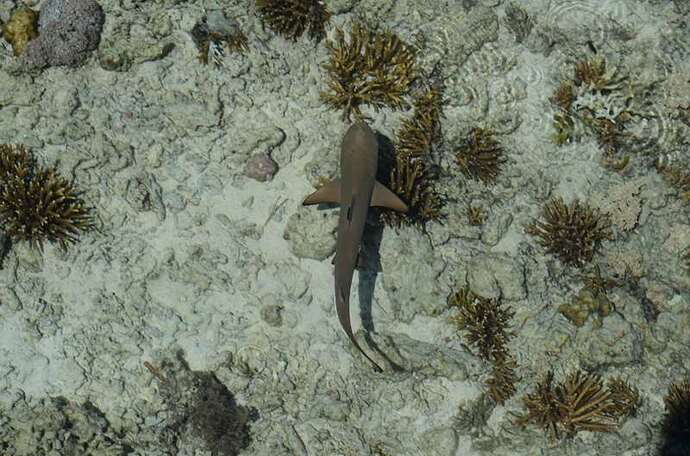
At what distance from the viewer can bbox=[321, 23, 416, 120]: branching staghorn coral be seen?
9.32m

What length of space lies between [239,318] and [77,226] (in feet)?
8.06

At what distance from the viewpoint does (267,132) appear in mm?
9109

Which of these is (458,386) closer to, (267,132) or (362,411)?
(362,411)

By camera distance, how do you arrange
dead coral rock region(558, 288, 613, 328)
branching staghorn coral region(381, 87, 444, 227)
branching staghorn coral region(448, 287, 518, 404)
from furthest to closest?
dead coral rock region(558, 288, 613, 328) < branching staghorn coral region(448, 287, 518, 404) < branching staghorn coral region(381, 87, 444, 227)

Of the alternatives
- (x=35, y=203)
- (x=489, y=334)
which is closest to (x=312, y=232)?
(x=489, y=334)

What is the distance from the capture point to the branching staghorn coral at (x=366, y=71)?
9320mm

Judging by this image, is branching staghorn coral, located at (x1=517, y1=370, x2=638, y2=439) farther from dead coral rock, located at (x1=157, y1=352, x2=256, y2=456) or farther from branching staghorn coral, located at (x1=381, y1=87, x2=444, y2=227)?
dead coral rock, located at (x1=157, y1=352, x2=256, y2=456)

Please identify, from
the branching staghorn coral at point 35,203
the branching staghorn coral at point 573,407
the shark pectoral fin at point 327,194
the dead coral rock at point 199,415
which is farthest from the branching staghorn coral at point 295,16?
the branching staghorn coral at point 573,407

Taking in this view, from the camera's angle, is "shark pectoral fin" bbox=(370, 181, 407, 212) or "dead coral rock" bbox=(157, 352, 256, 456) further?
"shark pectoral fin" bbox=(370, 181, 407, 212)

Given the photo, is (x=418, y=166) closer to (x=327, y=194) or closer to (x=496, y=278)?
(x=327, y=194)

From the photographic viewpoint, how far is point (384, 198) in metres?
8.55

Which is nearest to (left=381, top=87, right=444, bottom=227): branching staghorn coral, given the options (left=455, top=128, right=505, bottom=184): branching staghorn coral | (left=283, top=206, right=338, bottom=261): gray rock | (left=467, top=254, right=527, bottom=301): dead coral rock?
(left=455, top=128, right=505, bottom=184): branching staghorn coral

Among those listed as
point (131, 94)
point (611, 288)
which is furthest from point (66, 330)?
point (611, 288)

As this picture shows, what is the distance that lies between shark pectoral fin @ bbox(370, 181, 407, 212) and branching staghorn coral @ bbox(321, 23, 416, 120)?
1.47 metres
